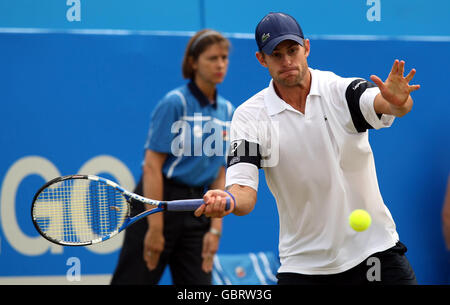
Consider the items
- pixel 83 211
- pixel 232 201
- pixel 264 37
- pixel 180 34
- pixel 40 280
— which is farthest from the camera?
pixel 180 34

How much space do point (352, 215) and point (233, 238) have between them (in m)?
2.13

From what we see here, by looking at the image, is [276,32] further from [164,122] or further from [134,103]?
[134,103]

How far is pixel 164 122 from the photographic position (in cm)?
465

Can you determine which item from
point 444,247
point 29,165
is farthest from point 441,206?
point 29,165

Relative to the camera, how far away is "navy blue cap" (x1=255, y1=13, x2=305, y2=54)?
128 inches

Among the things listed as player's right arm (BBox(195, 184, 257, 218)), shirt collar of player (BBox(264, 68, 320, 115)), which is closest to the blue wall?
shirt collar of player (BBox(264, 68, 320, 115))

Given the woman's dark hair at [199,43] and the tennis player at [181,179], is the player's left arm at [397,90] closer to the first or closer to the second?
the tennis player at [181,179]

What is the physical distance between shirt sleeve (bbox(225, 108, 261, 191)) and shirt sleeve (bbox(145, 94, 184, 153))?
1321mm

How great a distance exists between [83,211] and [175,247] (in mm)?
657

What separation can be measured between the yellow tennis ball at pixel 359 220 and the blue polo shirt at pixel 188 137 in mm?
1661

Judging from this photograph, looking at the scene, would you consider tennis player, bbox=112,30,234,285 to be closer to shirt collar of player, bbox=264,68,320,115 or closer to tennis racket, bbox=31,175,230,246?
tennis racket, bbox=31,175,230,246

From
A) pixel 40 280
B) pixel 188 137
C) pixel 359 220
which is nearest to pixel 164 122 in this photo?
pixel 188 137

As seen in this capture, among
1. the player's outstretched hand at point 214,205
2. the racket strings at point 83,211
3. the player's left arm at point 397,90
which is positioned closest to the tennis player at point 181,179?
the racket strings at point 83,211

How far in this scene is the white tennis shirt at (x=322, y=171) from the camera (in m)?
3.25
